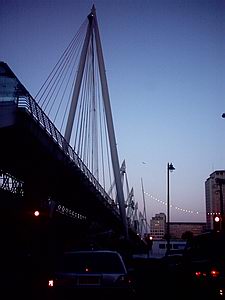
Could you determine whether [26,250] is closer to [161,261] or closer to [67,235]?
[161,261]

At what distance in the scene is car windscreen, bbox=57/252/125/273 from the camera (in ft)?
26.2

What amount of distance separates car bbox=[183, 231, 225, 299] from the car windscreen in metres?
2.65

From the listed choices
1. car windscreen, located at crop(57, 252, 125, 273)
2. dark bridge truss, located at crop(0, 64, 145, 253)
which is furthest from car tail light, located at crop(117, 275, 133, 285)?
dark bridge truss, located at crop(0, 64, 145, 253)

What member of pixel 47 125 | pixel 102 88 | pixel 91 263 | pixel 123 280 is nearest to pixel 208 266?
pixel 123 280

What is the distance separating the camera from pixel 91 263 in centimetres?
817

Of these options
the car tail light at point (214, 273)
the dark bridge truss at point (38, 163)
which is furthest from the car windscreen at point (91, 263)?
the dark bridge truss at point (38, 163)

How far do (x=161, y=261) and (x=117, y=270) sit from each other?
1824 cm

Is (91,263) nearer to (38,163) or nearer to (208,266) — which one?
(208,266)

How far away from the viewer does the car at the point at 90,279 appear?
7535 millimetres

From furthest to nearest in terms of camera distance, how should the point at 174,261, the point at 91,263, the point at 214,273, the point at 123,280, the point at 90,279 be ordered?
the point at 174,261, the point at 214,273, the point at 91,263, the point at 123,280, the point at 90,279

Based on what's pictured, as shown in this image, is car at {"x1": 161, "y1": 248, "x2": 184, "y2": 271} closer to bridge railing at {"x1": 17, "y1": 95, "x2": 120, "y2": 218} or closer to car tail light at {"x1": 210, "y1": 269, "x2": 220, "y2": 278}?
car tail light at {"x1": 210, "y1": 269, "x2": 220, "y2": 278}

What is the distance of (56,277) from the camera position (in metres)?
7.79

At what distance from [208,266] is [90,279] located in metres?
3.63

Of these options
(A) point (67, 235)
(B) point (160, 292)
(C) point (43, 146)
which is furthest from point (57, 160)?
(A) point (67, 235)
